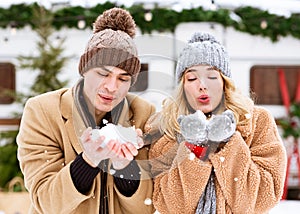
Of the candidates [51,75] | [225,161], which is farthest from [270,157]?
[51,75]

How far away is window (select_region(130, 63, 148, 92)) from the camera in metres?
1.21

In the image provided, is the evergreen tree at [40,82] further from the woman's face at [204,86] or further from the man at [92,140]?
the woman's face at [204,86]

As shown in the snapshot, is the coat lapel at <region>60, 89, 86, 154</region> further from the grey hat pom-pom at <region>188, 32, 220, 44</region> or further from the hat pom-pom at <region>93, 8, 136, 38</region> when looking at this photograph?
the grey hat pom-pom at <region>188, 32, 220, 44</region>

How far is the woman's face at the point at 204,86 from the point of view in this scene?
1.24 m

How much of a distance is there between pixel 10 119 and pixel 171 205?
3914 mm

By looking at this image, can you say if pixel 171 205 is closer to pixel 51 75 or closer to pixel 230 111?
pixel 230 111

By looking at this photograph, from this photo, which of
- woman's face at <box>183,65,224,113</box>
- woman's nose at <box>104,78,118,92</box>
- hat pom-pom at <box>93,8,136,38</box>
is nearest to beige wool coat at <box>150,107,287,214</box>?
woman's face at <box>183,65,224,113</box>

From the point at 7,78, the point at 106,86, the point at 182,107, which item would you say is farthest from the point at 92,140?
the point at 7,78

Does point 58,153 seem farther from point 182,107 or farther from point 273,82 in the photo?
point 273,82

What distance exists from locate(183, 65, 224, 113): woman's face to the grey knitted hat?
0.01 meters

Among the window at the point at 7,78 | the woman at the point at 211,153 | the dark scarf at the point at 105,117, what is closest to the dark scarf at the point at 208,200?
the woman at the point at 211,153

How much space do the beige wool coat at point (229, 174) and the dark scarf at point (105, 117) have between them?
14 cm

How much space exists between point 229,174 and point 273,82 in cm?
407

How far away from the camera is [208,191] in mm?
1299
